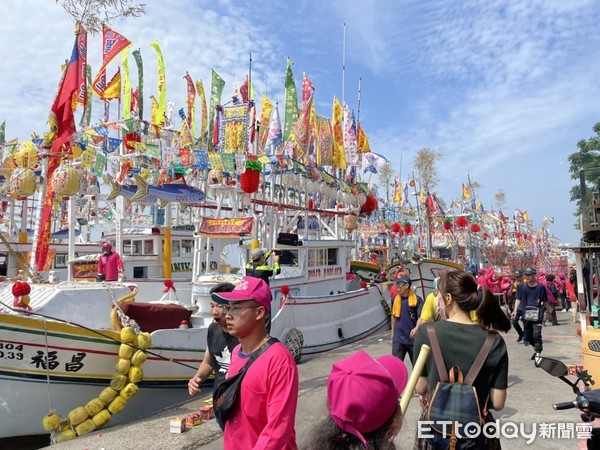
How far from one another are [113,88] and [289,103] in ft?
24.2

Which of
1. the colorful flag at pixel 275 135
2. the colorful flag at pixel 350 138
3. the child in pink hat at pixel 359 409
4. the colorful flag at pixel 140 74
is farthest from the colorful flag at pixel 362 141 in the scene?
the child in pink hat at pixel 359 409

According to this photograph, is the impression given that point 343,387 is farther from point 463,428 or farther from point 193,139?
point 193,139

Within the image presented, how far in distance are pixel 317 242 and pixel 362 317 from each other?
273cm

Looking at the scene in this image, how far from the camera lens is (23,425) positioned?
6234 millimetres

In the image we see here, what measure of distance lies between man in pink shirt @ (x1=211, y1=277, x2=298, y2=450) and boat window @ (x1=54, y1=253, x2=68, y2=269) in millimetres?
17342

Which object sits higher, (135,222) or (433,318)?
(135,222)

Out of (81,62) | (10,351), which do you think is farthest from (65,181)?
(10,351)

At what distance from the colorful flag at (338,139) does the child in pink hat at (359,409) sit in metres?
14.3

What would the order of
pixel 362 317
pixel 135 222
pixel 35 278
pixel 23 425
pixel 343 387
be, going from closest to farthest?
pixel 343 387 < pixel 23 425 < pixel 35 278 < pixel 362 317 < pixel 135 222

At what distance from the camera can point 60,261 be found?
696 inches

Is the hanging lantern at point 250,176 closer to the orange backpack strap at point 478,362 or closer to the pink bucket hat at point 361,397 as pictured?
the orange backpack strap at point 478,362

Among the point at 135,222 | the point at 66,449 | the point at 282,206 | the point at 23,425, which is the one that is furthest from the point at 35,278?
the point at 135,222

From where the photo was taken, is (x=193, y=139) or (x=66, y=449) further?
(x=193, y=139)

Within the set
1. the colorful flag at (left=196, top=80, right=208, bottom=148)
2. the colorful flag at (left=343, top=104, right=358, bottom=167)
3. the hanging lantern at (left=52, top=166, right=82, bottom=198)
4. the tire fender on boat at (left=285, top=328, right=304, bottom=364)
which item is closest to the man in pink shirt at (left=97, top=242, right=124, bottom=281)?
the hanging lantern at (left=52, top=166, right=82, bottom=198)
